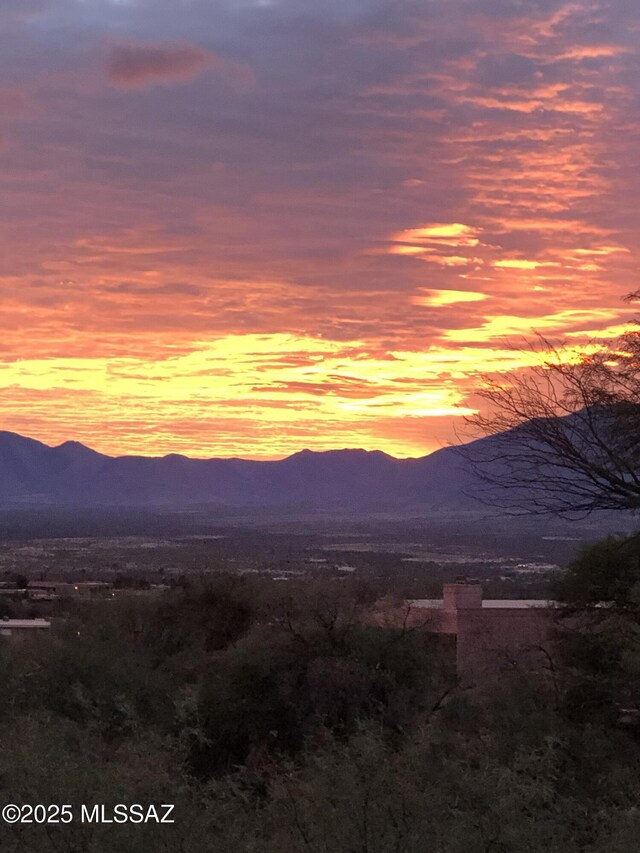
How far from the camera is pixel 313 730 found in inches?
1088

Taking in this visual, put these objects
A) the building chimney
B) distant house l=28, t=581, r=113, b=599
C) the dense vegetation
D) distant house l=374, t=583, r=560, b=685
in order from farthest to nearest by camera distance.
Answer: distant house l=28, t=581, r=113, b=599 < the building chimney < distant house l=374, t=583, r=560, b=685 < the dense vegetation

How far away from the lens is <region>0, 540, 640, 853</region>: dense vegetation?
11.5 meters

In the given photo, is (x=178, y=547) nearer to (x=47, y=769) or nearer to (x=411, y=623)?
(x=411, y=623)

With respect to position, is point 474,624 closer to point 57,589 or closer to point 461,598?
point 461,598

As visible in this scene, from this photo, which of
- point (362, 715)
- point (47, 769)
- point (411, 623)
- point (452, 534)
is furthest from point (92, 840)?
point (452, 534)

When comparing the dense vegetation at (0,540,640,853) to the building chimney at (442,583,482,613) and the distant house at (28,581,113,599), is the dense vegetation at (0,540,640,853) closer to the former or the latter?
the building chimney at (442,583,482,613)

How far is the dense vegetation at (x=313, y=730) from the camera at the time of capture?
37.6ft

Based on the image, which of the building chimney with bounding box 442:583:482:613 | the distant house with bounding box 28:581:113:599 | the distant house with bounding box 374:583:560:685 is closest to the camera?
the distant house with bounding box 374:583:560:685

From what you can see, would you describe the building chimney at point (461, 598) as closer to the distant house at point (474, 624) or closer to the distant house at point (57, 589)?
the distant house at point (474, 624)

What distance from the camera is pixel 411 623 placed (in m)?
41.3

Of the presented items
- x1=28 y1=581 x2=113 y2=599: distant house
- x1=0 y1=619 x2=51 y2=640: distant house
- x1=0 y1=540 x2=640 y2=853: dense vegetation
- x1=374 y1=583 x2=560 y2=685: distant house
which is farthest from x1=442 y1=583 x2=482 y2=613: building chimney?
x1=28 y1=581 x2=113 y2=599: distant house

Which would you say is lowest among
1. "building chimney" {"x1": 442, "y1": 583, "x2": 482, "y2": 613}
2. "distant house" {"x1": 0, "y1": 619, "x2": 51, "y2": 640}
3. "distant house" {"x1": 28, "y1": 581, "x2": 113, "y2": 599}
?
"distant house" {"x1": 0, "y1": 619, "x2": 51, "y2": 640}

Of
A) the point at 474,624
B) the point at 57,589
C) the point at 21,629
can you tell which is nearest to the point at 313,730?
the point at 474,624

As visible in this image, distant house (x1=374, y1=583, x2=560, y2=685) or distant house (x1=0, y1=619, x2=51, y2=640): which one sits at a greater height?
distant house (x1=374, y1=583, x2=560, y2=685)
